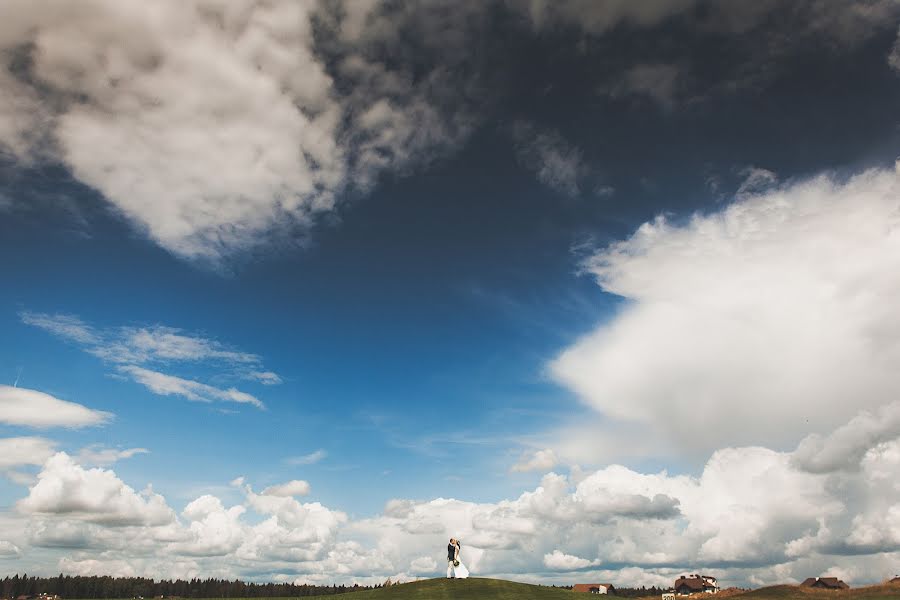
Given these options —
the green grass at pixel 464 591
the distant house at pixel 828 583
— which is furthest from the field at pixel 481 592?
the distant house at pixel 828 583

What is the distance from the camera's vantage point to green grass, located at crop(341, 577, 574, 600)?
47.8 m

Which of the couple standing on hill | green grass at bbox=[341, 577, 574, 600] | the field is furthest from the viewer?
the couple standing on hill

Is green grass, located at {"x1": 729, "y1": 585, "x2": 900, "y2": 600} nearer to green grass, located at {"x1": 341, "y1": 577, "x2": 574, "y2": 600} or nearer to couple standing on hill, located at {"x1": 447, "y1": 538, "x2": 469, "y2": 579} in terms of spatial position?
green grass, located at {"x1": 341, "y1": 577, "x2": 574, "y2": 600}

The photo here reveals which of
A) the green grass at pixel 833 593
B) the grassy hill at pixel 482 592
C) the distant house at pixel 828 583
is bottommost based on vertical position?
the distant house at pixel 828 583

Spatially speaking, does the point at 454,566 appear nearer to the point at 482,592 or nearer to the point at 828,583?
the point at 482,592

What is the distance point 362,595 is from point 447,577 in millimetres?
7911

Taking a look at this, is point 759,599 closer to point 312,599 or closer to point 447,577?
point 447,577

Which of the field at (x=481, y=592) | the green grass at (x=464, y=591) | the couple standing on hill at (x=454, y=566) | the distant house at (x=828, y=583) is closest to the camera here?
the green grass at (x=464, y=591)

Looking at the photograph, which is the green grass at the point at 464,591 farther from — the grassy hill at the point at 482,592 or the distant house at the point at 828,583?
the distant house at the point at 828,583

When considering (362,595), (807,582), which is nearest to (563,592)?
(362,595)

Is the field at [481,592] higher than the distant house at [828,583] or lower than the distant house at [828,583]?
higher

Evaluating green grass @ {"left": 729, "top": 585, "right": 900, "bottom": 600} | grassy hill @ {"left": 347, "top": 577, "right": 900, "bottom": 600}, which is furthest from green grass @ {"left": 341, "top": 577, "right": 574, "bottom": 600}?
green grass @ {"left": 729, "top": 585, "right": 900, "bottom": 600}

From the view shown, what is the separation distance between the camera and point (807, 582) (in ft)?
650

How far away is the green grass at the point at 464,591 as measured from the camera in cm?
4778
